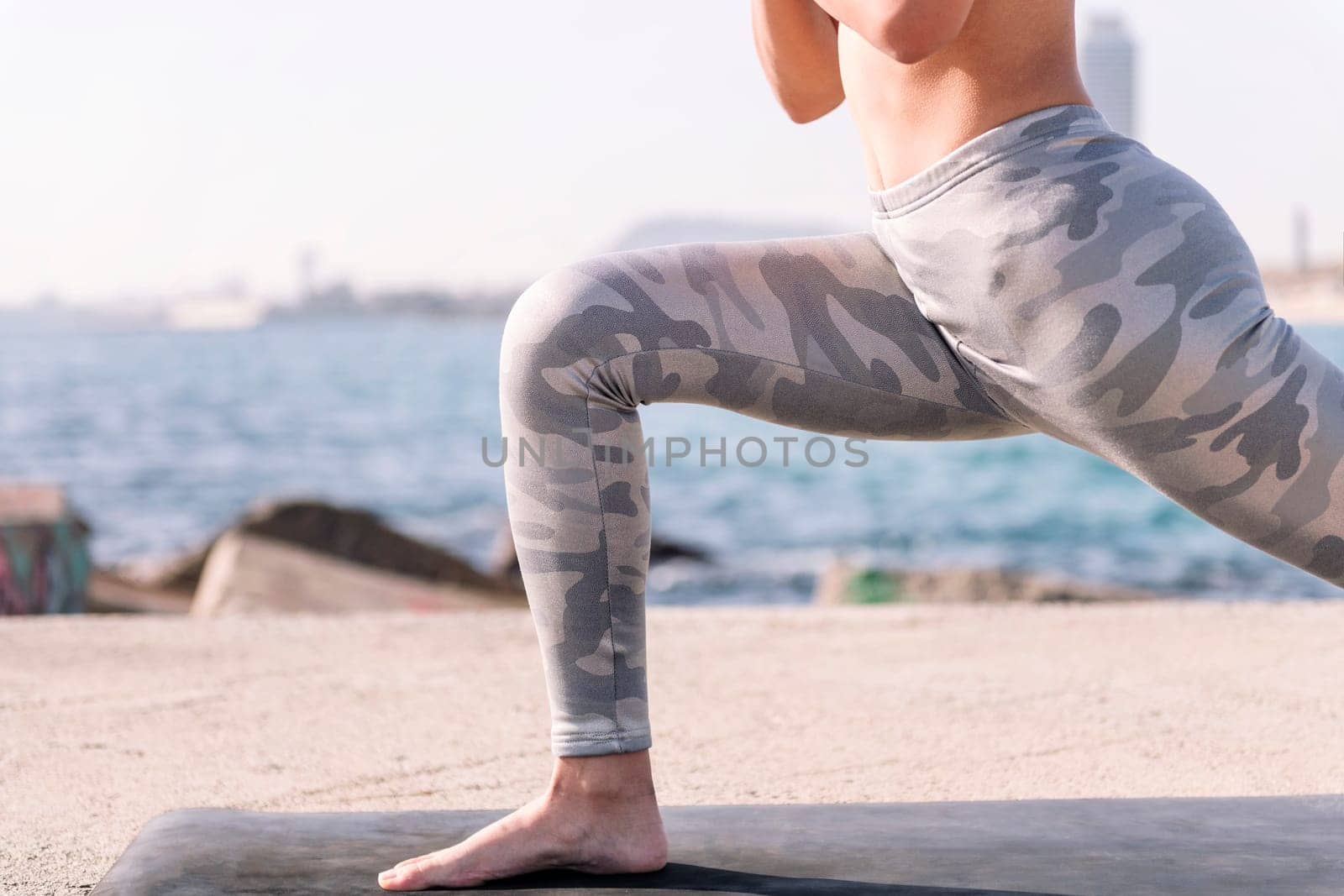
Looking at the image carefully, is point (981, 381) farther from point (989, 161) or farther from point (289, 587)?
point (289, 587)

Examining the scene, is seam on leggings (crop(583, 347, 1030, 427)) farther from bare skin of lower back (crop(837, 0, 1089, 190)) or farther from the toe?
the toe

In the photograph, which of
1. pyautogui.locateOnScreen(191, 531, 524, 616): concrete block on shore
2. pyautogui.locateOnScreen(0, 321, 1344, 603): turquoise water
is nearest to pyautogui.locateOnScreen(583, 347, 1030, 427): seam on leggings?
pyautogui.locateOnScreen(191, 531, 524, 616): concrete block on shore

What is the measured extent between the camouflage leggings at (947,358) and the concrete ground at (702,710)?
32.1 inches

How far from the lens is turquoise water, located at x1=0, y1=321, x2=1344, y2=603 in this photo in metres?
11.2

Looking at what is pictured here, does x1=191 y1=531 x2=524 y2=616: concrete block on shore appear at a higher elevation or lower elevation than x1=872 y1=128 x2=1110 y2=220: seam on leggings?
lower

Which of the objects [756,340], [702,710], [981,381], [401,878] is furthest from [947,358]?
[702,710]

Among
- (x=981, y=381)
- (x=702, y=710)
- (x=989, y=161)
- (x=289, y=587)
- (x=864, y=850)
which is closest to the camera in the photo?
(x=989, y=161)

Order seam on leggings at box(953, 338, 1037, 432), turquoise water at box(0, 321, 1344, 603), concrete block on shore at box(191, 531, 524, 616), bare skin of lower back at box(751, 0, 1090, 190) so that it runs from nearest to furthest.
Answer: bare skin of lower back at box(751, 0, 1090, 190), seam on leggings at box(953, 338, 1037, 432), concrete block on shore at box(191, 531, 524, 616), turquoise water at box(0, 321, 1344, 603)

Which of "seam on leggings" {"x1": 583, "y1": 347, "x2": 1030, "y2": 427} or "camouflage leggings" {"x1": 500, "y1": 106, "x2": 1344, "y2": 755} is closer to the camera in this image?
"camouflage leggings" {"x1": 500, "y1": 106, "x2": 1344, "y2": 755}

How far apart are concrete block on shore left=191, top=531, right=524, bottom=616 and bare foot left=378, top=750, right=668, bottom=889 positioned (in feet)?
11.3

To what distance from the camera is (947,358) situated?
1.36 m

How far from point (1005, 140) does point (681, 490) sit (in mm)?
14575

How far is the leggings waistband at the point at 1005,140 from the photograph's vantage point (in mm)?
1250

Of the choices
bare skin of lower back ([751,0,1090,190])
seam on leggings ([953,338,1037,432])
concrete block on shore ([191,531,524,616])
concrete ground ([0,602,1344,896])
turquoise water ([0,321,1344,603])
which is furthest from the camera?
turquoise water ([0,321,1344,603])
